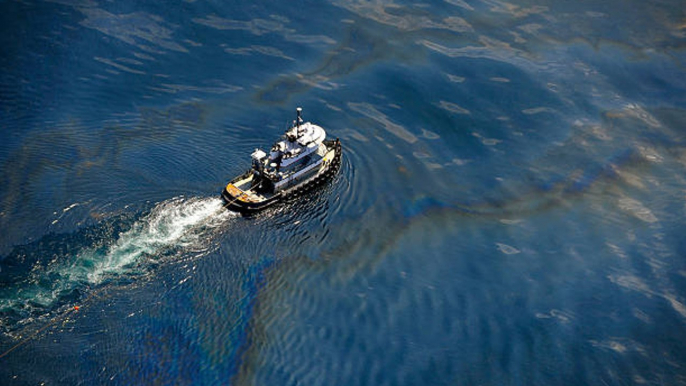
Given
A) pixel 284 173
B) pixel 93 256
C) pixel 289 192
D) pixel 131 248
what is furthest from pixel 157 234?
pixel 284 173

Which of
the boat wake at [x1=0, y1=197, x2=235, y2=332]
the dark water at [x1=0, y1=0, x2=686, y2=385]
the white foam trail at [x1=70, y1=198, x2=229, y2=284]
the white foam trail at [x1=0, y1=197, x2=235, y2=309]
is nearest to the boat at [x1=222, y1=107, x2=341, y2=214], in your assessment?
the dark water at [x1=0, y1=0, x2=686, y2=385]

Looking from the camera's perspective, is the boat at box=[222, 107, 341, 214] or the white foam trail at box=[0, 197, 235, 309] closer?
the white foam trail at box=[0, 197, 235, 309]

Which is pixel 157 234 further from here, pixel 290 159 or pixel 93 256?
pixel 290 159

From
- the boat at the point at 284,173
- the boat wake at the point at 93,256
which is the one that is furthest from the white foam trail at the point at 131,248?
the boat at the point at 284,173

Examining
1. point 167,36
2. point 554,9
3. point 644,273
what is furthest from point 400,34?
point 644,273

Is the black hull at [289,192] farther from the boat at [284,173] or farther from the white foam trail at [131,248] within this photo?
the white foam trail at [131,248]

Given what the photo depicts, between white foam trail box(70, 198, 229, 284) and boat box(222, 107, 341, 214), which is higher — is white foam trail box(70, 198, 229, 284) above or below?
below

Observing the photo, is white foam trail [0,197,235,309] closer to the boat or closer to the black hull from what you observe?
the black hull

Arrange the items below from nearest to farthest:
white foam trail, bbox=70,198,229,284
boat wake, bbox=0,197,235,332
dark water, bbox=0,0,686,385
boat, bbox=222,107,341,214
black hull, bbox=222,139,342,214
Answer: dark water, bbox=0,0,686,385 → boat wake, bbox=0,197,235,332 → white foam trail, bbox=70,198,229,284 → black hull, bbox=222,139,342,214 → boat, bbox=222,107,341,214
